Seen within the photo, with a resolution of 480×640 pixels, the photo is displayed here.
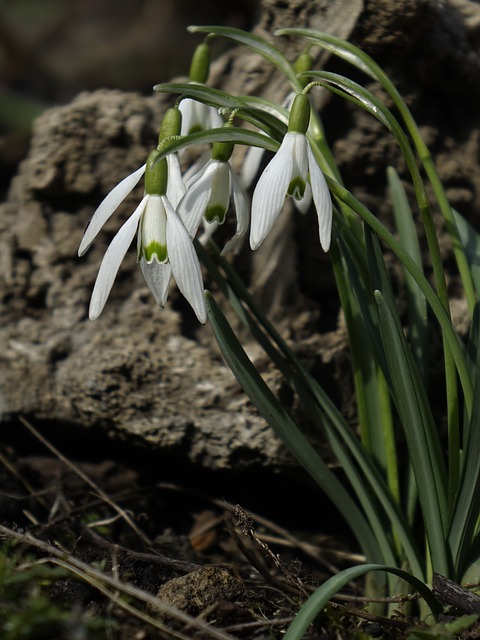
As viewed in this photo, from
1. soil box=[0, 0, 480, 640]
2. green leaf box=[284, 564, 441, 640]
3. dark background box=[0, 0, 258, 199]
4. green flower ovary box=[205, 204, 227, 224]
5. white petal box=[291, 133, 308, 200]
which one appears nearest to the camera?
green leaf box=[284, 564, 441, 640]

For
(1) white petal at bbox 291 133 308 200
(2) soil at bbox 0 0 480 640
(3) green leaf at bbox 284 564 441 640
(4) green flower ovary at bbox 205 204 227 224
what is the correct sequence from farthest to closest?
1. (2) soil at bbox 0 0 480 640
2. (4) green flower ovary at bbox 205 204 227 224
3. (1) white petal at bbox 291 133 308 200
4. (3) green leaf at bbox 284 564 441 640

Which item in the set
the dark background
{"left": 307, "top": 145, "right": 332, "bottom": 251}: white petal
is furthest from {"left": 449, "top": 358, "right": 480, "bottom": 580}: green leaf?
the dark background

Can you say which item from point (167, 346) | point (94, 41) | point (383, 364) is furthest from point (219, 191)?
point (94, 41)

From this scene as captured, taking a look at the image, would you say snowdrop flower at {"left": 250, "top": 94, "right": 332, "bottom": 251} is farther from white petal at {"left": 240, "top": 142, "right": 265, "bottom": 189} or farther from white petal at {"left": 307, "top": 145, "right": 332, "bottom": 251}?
white petal at {"left": 240, "top": 142, "right": 265, "bottom": 189}

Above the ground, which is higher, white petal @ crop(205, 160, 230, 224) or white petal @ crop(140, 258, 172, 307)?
white petal @ crop(205, 160, 230, 224)

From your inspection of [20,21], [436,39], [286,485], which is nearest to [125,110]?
[436,39]

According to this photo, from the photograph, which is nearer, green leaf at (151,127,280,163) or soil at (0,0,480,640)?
green leaf at (151,127,280,163)

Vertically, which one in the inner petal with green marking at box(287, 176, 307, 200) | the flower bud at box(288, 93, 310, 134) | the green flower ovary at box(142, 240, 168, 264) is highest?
the flower bud at box(288, 93, 310, 134)

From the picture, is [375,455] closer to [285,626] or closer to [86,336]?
[285,626]
